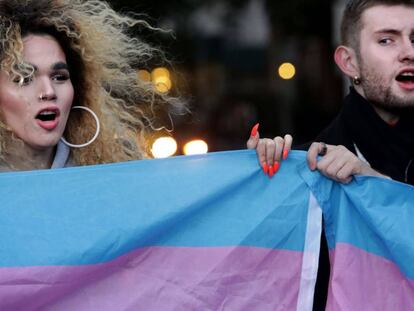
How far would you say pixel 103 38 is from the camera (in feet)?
12.0

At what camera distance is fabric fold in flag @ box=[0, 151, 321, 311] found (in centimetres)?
296

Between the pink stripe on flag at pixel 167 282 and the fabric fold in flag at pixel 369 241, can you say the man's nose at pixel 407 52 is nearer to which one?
the fabric fold in flag at pixel 369 241

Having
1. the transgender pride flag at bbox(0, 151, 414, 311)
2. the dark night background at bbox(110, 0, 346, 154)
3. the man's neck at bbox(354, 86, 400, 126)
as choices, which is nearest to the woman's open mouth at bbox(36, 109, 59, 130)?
the transgender pride flag at bbox(0, 151, 414, 311)

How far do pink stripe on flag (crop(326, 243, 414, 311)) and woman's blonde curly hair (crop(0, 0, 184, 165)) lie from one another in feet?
3.43

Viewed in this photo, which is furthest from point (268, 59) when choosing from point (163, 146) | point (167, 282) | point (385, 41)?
point (167, 282)

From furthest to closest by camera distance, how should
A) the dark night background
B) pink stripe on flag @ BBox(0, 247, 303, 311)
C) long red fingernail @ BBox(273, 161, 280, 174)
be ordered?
the dark night background → long red fingernail @ BBox(273, 161, 280, 174) → pink stripe on flag @ BBox(0, 247, 303, 311)

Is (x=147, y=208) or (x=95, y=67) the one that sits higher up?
(x=95, y=67)

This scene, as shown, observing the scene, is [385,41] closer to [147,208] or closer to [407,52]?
[407,52]

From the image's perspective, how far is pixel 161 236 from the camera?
307 cm

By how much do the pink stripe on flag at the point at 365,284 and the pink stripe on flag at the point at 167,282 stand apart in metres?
0.15

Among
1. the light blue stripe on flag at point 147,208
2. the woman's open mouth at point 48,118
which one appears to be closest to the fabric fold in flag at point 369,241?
the light blue stripe on flag at point 147,208

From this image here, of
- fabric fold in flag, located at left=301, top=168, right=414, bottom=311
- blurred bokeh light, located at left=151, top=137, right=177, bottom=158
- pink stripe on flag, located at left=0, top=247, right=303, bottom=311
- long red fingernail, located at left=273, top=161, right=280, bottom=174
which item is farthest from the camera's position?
blurred bokeh light, located at left=151, top=137, right=177, bottom=158

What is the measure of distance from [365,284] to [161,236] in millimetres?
692

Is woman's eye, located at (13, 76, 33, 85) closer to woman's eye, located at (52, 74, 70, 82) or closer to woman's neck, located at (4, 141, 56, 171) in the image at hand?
woman's eye, located at (52, 74, 70, 82)
